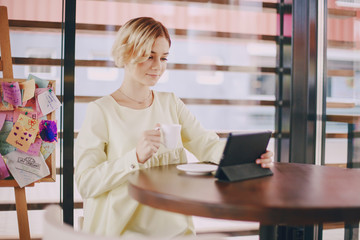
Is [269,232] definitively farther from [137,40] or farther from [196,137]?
[137,40]

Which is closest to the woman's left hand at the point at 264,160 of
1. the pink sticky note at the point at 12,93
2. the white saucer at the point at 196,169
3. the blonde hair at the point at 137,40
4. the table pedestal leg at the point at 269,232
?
the white saucer at the point at 196,169

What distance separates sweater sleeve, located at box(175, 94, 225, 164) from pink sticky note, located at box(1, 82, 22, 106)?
2.89ft

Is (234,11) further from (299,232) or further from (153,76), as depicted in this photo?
(299,232)

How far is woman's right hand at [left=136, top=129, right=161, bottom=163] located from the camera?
Result: 1.40m

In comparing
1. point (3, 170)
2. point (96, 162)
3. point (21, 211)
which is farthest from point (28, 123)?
point (96, 162)

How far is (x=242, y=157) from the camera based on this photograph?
132cm

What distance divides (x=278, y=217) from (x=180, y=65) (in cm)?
197

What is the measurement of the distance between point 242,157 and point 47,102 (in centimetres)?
131

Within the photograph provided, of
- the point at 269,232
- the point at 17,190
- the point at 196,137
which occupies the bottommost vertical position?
the point at 269,232

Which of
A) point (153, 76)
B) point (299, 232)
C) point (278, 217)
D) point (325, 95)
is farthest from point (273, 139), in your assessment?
point (278, 217)

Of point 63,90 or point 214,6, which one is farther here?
point 214,6

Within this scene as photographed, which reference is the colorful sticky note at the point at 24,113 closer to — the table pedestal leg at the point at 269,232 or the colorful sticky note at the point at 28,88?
the colorful sticky note at the point at 28,88

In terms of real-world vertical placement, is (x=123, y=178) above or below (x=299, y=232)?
above

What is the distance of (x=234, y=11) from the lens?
2.88 metres
